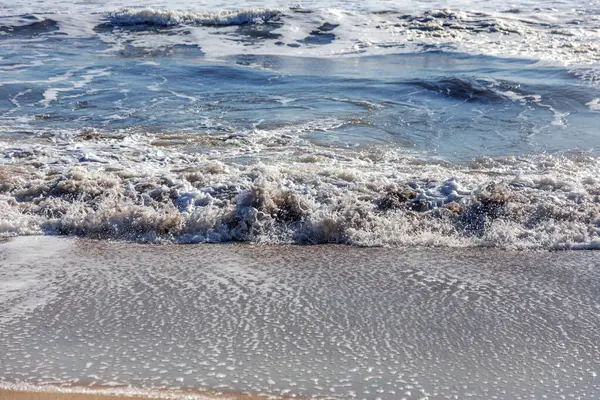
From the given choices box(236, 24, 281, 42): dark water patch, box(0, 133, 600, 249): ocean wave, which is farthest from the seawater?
box(236, 24, 281, 42): dark water patch

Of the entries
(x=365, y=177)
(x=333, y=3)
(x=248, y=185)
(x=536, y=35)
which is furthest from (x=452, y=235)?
(x=333, y=3)

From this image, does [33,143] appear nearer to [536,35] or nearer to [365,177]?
[365,177]

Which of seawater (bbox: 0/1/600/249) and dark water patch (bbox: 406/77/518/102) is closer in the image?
seawater (bbox: 0/1/600/249)

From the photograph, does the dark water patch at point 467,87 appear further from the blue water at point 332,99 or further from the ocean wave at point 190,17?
the ocean wave at point 190,17

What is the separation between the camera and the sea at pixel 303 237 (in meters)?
3.40

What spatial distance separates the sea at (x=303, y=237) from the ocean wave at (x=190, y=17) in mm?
9574

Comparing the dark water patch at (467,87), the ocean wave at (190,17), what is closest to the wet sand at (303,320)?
the dark water patch at (467,87)

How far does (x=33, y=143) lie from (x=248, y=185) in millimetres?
3541

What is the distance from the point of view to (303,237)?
5328mm

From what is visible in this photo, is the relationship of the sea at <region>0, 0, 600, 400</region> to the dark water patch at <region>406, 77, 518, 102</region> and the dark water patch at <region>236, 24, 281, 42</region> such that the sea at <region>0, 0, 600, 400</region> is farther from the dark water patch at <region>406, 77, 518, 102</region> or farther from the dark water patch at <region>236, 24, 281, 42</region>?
the dark water patch at <region>236, 24, 281, 42</region>

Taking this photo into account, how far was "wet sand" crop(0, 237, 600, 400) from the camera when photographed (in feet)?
10.7

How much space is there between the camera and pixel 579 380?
3.28m

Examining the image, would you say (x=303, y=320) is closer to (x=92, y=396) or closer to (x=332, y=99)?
(x=92, y=396)

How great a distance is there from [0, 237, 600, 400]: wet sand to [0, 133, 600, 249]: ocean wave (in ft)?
0.89
